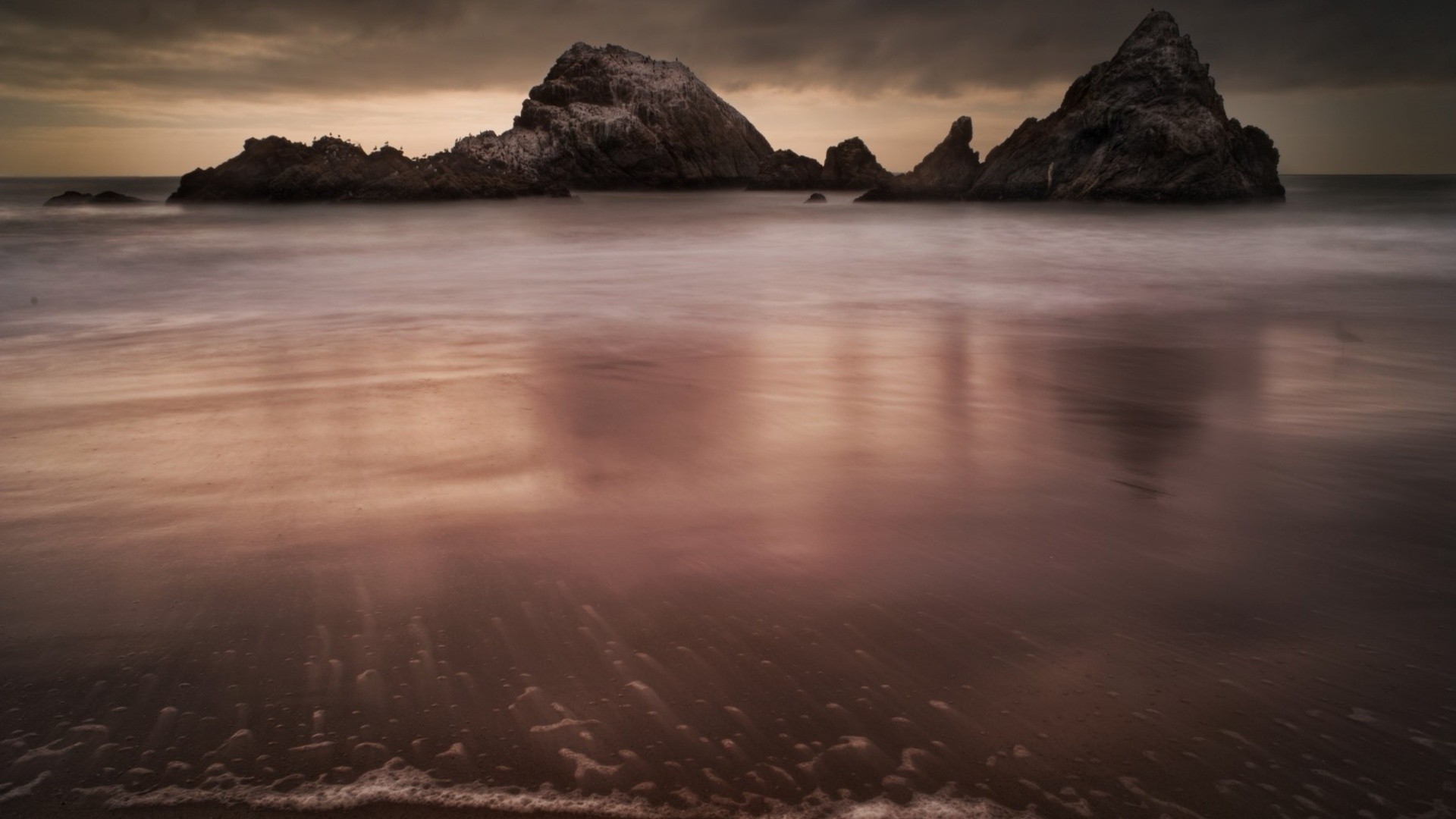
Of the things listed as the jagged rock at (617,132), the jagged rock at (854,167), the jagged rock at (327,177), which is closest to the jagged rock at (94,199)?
the jagged rock at (327,177)

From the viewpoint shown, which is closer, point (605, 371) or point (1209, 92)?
point (605, 371)

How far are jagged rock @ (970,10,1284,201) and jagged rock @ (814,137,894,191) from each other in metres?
22.5

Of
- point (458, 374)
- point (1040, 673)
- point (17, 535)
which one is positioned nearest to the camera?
point (1040, 673)

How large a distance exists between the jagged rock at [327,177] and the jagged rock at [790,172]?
32.9 meters

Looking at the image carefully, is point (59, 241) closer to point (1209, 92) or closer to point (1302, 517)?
point (1302, 517)

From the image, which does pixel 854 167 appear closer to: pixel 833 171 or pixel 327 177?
pixel 833 171

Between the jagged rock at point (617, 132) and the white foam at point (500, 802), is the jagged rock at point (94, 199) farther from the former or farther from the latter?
the white foam at point (500, 802)

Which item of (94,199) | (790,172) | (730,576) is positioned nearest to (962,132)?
(790,172)

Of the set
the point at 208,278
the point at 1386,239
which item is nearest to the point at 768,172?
the point at 1386,239

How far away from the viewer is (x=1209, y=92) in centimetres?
4694

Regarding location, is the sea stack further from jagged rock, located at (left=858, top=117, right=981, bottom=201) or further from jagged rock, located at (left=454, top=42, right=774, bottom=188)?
jagged rock, located at (left=454, top=42, right=774, bottom=188)

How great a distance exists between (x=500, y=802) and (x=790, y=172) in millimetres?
80744

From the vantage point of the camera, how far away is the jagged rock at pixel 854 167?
73188 mm

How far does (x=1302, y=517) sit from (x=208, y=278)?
15.2m
